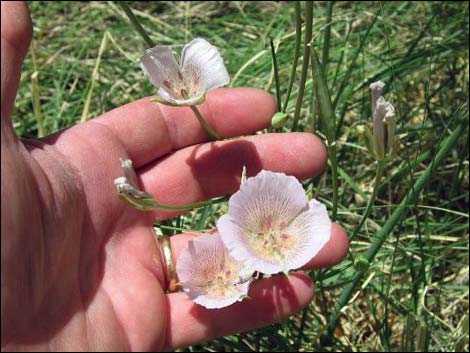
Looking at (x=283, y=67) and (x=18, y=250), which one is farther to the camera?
(x=283, y=67)

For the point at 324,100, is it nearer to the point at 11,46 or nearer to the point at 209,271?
the point at 209,271

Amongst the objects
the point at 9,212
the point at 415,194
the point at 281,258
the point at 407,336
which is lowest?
the point at 407,336

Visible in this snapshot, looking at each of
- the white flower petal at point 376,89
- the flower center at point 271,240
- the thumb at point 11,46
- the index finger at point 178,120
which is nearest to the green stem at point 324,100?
the white flower petal at point 376,89

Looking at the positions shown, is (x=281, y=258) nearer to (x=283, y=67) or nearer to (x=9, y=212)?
(x=9, y=212)

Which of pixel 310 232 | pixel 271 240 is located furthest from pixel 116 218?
pixel 310 232

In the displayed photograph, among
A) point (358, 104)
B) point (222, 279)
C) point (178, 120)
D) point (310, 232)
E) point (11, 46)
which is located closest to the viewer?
point (11, 46)

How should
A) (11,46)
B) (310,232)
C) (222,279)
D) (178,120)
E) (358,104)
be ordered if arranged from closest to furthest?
1. (11,46)
2. (310,232)
3. (222,279)
4. (178,120)
5. (358,104)

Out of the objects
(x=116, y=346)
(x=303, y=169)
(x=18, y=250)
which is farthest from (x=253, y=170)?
(x=18, y=250)
